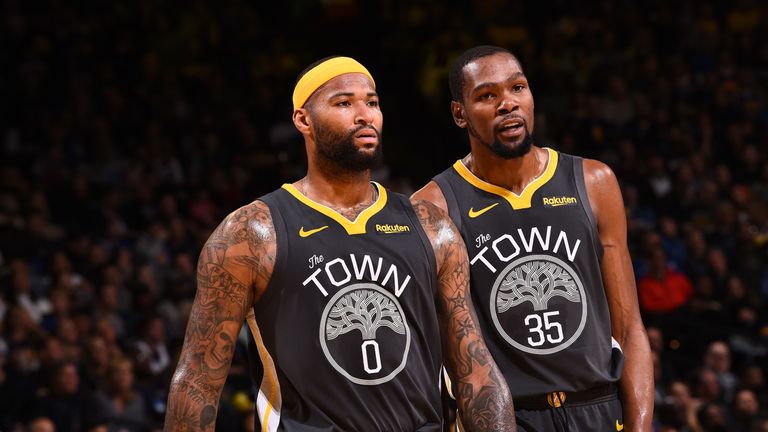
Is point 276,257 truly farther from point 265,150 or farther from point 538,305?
point 265,150

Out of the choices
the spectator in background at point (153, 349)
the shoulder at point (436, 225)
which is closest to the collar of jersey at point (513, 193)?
the shoulder at point (436, 225)

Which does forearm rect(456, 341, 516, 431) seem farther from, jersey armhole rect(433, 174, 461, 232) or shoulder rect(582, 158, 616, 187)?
shoulder rect(582, 158, 616, 187)

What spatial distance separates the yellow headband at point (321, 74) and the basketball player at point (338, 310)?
21 millimetres

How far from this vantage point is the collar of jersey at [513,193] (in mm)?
4504

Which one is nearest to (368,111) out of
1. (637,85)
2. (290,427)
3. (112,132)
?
(290,427)

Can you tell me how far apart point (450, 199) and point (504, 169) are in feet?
0.77

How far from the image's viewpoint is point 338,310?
12.4ft

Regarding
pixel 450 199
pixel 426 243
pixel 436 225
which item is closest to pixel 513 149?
pixel 450 199

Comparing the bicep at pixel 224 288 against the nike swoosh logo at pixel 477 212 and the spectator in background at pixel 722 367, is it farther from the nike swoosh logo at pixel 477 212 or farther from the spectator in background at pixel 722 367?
the spectator in background at pixel 722 367

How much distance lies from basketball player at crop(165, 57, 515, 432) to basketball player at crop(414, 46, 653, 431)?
0.40 m

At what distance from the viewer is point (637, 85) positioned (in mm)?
14656

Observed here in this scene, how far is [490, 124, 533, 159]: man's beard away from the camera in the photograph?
4414 mm

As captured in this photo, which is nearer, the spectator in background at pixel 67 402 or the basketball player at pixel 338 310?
the basketball player at pixel 338 310

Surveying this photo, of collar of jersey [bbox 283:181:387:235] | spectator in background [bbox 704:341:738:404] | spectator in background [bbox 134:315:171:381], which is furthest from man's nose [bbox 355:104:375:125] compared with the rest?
spectator in background [bbox 704:341:738:404]
